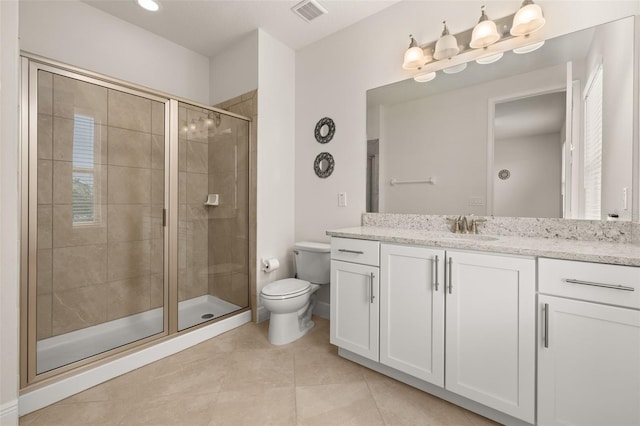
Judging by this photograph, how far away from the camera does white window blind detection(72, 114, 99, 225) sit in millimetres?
1935

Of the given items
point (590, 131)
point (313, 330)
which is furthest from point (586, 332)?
point (313, 330)

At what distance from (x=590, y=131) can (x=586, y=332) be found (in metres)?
1.07

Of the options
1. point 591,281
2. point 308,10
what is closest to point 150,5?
point 308,10

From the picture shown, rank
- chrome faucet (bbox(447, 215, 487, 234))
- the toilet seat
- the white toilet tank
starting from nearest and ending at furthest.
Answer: chrome faucet (bbox(447, 215, 487, 234)) → the toilet seat → the white toilet tank

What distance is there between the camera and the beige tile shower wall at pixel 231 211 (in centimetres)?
259

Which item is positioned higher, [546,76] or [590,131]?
[546,76]

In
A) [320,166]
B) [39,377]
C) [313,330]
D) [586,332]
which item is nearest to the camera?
[586,332]

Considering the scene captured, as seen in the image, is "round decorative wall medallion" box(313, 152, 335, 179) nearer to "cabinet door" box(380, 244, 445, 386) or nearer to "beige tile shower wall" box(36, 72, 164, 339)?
"cabinet door" box(380, 244, 445, 386)

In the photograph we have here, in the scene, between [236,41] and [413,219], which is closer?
[413,219]

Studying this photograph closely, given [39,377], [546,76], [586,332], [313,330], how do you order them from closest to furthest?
1. [586,332]
2. [39,377]
3. [546,76]
4. [313,330]

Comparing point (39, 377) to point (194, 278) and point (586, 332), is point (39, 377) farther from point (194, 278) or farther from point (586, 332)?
point (586, 332)

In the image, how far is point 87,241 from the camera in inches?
81.9

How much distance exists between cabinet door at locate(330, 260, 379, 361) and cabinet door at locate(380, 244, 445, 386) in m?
0.06

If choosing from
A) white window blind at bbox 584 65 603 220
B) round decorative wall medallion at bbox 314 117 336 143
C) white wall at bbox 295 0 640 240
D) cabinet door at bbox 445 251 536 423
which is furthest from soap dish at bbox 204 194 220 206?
white window blind at bbox 584 65 603 220
